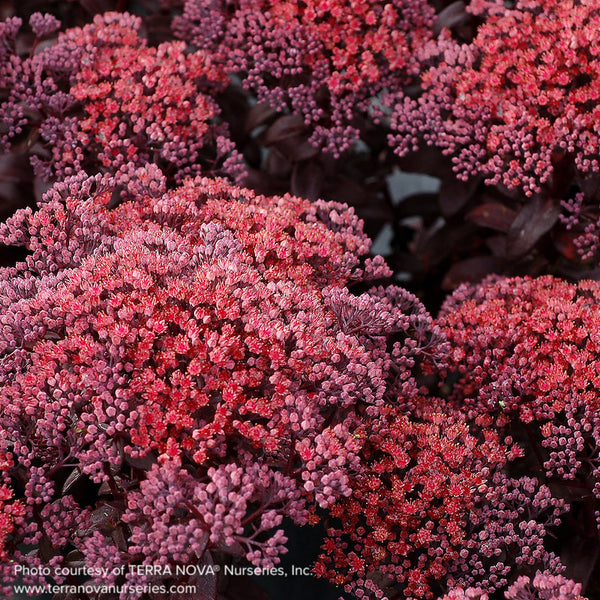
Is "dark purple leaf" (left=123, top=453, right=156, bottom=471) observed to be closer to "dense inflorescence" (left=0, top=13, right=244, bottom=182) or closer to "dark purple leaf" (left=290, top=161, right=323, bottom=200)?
"dense inflorescence" (left=0, top=13, right=244, bottom=182)

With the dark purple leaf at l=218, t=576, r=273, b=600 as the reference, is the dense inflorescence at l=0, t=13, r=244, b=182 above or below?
above

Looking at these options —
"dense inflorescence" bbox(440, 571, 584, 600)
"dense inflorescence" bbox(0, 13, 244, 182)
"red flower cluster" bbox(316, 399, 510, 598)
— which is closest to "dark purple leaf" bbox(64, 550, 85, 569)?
"red flower cluster" bbox(316, 399, 510, 598)

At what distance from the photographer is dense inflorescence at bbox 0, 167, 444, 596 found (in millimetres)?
842

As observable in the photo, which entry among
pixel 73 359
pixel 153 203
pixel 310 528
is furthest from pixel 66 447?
pixel 310 528

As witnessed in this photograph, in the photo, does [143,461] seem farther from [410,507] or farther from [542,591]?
[542,591]

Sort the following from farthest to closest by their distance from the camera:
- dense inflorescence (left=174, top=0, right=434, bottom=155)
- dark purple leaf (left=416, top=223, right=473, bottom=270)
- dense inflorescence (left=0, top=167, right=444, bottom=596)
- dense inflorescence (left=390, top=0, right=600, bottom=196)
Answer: dark purple leaf (left=416, top=223, right=473, bottom=270)
dense inflorescence (left=174, top=0, right=434, bottom=155)
dense inflorescence (left=390, top=0, right=600, bottom=196)
dense inflorescence (left=0, top=167, right=444, bottom=596)

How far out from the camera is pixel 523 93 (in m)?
1.31

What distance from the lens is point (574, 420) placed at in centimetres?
107

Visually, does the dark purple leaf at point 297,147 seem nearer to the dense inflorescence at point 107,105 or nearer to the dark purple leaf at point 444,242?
the dense inflorescence at point 107,105

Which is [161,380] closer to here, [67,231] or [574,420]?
[67,231]

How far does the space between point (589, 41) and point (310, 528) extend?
0.93 metres

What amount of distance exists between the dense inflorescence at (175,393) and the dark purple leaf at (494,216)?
0.56m

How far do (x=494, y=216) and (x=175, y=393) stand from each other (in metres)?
0.89

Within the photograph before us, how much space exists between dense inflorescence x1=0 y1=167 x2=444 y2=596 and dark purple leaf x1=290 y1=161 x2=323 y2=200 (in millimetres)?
492
